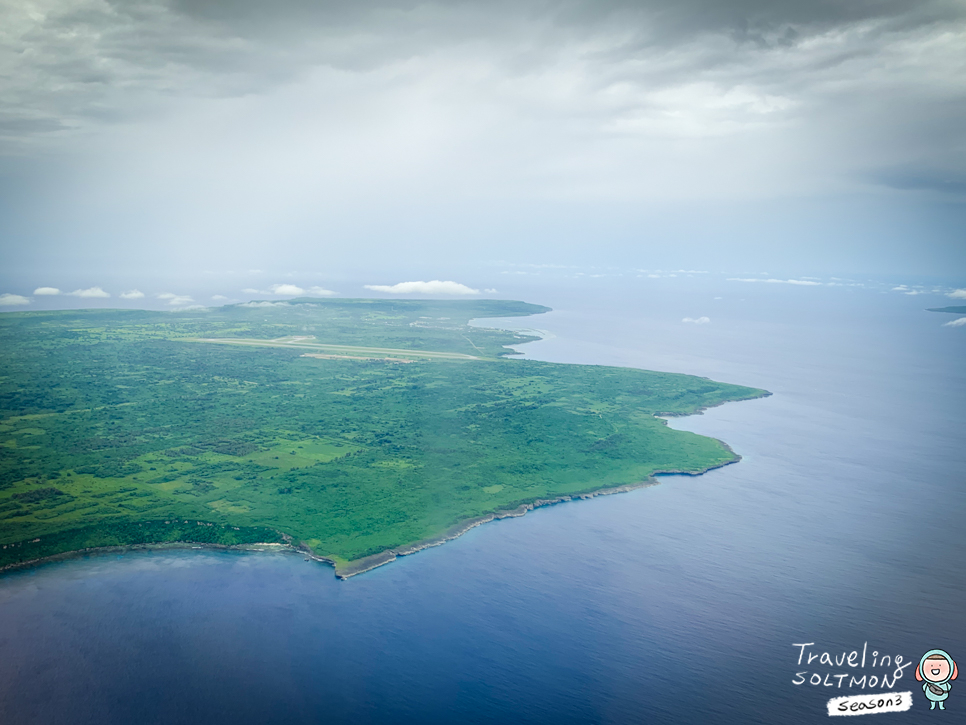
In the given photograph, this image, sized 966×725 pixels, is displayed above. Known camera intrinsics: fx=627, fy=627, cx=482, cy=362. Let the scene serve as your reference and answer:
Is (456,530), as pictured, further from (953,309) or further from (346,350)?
(953,309)

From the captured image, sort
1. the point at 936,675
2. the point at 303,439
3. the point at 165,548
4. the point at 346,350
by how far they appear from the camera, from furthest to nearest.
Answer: the point at 346,350
the point at 303,439
the point at 165,548
the point at 936,675

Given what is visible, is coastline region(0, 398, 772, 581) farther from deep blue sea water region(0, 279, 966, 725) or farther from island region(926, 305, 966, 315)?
island region(926, 305, 966, 315)

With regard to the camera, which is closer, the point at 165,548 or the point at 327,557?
the point at 327,557

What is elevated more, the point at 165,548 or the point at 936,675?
the point at 165,548

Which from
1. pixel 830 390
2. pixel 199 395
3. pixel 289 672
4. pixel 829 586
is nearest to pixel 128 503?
pixel 289 672

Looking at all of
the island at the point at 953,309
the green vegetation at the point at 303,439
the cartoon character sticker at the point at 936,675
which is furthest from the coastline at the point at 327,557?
the island at the point at 953,309

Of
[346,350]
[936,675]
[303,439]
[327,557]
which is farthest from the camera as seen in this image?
[346,350]

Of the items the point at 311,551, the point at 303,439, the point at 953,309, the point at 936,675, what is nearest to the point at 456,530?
the point at 311,551
